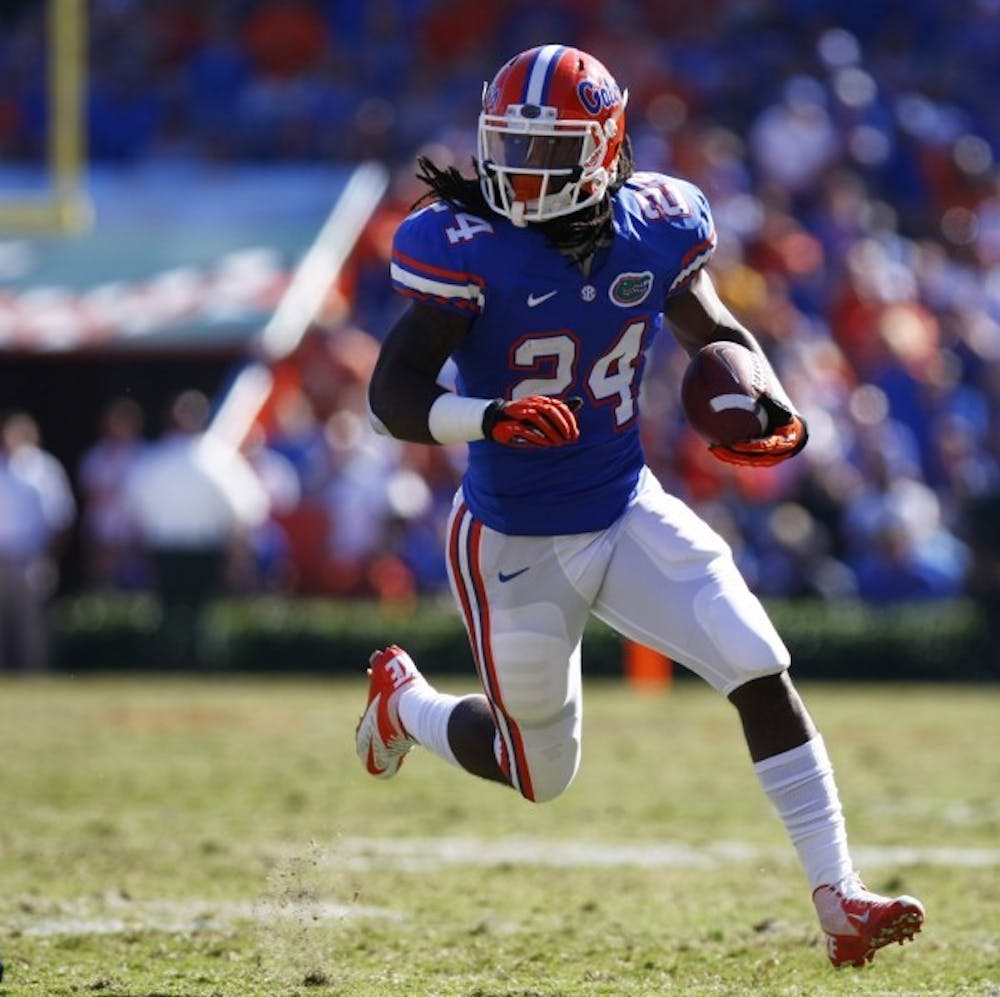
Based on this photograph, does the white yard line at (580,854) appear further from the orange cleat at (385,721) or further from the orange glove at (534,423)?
the orange glove at (534,423)

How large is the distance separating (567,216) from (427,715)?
1286mm

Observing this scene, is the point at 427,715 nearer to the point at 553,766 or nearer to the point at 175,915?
the point at 553,766

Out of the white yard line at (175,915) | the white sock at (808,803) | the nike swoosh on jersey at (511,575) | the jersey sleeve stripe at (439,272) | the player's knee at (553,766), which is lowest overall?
the white yard line at (175,915)

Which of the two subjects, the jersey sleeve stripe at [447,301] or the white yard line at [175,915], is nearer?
the jersey sleeve stripe at [447,301]

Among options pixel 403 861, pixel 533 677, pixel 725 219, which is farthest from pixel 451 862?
pixel 725 219

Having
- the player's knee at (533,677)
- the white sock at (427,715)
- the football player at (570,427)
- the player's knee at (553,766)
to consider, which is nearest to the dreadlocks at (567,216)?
the football player at (570,427)

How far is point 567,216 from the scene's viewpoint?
4.54m

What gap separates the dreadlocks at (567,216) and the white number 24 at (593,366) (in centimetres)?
18

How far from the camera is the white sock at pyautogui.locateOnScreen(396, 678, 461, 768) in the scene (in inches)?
201

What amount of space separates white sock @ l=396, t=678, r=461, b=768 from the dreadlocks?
1193 mm

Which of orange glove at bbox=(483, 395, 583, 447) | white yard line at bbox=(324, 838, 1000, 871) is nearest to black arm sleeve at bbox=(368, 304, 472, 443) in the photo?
orange glove at bbox=(483, 395, 583, 447)

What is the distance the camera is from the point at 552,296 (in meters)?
4.50

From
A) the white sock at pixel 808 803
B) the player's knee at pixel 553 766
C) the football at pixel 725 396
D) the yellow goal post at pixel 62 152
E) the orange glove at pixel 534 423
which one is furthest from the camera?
the yellow goal post at pixel 62 152

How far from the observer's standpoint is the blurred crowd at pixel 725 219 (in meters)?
12.1
